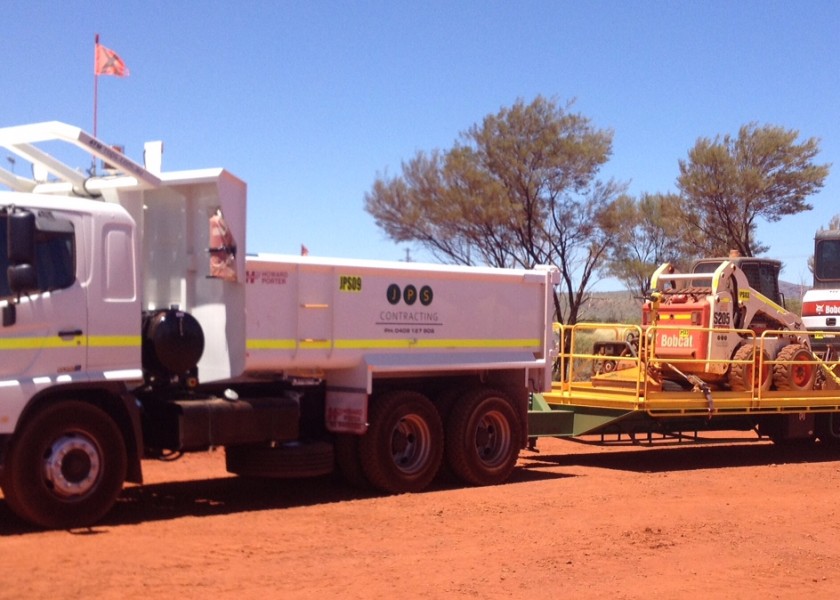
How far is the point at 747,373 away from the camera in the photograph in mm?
16406

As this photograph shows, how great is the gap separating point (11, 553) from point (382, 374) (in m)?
4.62

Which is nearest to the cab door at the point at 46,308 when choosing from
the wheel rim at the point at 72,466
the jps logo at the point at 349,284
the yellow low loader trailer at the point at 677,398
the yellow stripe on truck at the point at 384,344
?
the wheel rim at the point at 72,466

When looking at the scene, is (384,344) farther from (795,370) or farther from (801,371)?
(801,371)

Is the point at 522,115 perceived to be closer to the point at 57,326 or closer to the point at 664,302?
the point at 664,302

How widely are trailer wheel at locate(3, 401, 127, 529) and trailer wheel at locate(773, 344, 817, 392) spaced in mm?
10356

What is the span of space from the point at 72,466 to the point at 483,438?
517cm

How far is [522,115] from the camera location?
127 feet

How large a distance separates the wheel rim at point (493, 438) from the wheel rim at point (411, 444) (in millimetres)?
847

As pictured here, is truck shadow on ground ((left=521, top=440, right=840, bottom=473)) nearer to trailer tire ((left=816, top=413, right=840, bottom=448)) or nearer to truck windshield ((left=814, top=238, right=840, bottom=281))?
trailer tire ((left=816, top=413, right=840, bottom=448))

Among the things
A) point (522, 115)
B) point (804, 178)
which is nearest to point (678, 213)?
point (804, 178)

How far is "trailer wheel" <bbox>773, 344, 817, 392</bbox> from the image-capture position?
55.2ft

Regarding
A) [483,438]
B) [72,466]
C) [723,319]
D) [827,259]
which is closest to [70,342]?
[72,466]

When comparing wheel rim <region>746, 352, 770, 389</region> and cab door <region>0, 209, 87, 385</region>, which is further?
wheel rim <region>746, 352, 770, 389</region>

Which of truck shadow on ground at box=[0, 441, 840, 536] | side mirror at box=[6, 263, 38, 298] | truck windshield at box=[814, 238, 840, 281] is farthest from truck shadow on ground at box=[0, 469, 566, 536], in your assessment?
truck windshield at box=[814, 238, 840, 281]
